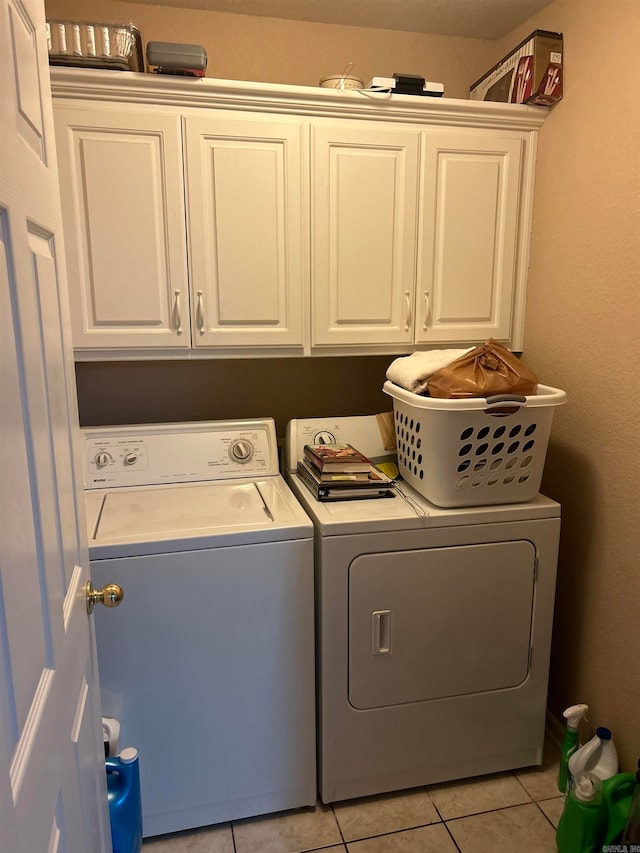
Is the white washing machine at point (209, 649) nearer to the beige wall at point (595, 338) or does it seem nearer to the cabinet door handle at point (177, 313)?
the cabinet door handle at point (177, 313)

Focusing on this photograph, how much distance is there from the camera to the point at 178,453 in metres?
2.03

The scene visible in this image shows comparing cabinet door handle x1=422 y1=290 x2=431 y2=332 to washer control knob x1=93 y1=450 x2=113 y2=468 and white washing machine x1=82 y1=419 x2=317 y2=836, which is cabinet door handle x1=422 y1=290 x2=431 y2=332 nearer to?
white washing machine x1=82 y1=419 x2=317 y2=836

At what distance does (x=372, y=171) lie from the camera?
1.94 metres

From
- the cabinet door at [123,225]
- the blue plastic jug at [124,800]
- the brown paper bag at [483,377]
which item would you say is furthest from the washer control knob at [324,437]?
the blue plastic jug at [124,800]

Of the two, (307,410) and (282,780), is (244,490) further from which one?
(282,780)

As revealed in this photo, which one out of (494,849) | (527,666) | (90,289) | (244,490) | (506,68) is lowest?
(494,849)

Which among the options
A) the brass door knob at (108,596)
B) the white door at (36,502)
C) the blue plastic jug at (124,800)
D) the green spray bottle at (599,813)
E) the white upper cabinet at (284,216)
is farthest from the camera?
the white upper cabinet at (284,216)

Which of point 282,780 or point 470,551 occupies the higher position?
point 470,551

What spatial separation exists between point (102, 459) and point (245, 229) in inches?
34.1

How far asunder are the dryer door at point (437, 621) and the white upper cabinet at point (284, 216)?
75 cm

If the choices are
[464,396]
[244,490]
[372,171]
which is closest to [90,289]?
[244,490]

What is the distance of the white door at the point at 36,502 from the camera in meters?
0.66

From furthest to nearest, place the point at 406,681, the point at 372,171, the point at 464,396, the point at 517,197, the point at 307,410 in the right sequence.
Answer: the point at 307,410, the point at 517,197, the point at 372,171, the point at 406,681, the point at 464,396

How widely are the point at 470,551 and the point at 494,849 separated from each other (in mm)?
828
